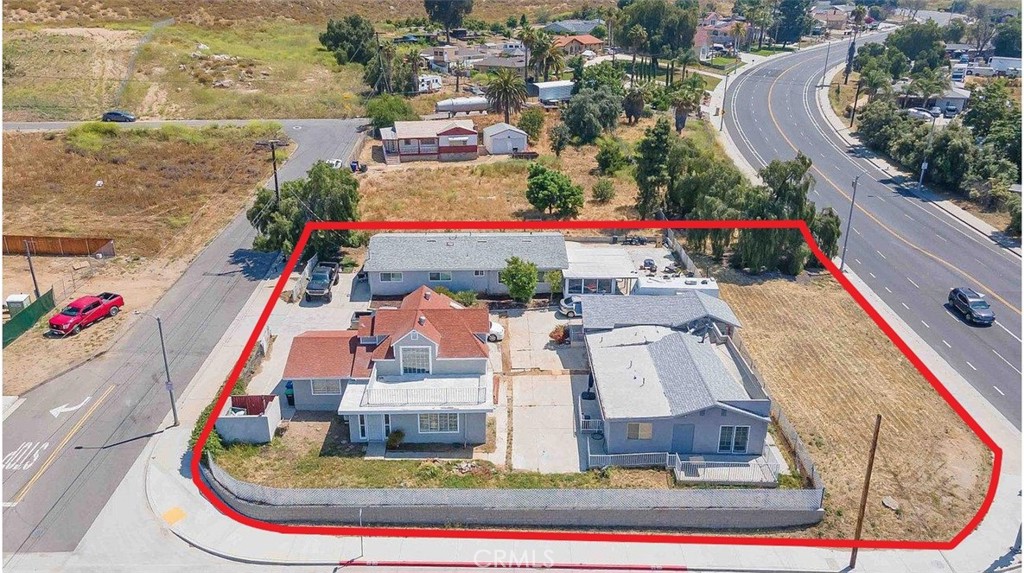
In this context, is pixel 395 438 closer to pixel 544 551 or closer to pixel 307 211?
pixel 544 551

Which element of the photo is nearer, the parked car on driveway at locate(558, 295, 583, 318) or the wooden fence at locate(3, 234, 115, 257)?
the parked car on driveway at locate(558, 295, 583, 318)

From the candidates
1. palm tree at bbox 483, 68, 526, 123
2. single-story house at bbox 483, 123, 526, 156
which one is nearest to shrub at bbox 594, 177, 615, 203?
single-story house at bbox 483, 123, 526, 156

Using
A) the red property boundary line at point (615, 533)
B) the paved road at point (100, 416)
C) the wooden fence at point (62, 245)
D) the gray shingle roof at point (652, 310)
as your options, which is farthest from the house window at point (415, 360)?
the wooden fence at point (62, 245)

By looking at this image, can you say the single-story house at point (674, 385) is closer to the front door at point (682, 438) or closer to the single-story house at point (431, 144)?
the front door at point (682, 438)

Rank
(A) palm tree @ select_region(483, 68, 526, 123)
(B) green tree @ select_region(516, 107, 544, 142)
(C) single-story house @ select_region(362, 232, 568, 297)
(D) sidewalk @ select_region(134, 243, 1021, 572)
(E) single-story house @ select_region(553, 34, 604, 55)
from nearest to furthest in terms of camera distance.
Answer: (D) sidewalk @ select_region(134, 243, 1021, 572) < (C) single-story house @ select_region(362, 232, 568, 297) < (B) green tree @ select_region(516, 107, 544, 142) < (A) palm tree @ select_region(483, 68, 526, 123) < (E) single-story house @ select_region(553, 34, 604, 55)

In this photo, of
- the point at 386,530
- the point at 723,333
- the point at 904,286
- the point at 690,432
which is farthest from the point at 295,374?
the point at 904,286

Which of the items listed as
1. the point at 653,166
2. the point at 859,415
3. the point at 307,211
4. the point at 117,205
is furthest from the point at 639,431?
the point at 117,205

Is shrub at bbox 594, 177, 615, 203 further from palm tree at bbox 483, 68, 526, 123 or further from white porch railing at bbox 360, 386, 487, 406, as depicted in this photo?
white porch railing at bbox 360, 386, 487, 406
